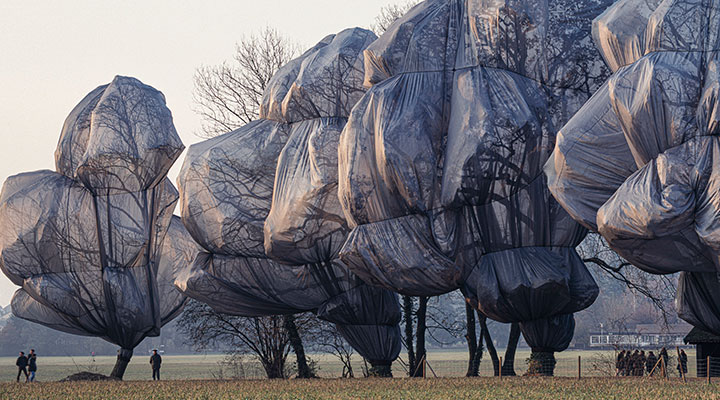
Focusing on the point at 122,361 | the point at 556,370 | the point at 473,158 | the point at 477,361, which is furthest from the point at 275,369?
the point at 556,370

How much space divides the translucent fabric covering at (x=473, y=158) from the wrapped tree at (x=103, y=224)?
8099 mm

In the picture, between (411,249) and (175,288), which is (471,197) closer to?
(411,249)

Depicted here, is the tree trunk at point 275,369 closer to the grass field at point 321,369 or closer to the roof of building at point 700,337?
the grass field at point 321,369

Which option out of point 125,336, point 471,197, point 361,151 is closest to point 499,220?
point 471,197

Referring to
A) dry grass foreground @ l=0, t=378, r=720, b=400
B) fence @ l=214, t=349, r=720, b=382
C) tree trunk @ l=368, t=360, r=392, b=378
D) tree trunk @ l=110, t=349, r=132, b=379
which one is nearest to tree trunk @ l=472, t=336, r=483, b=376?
fence @ l=214, t=349, r=720, b=382

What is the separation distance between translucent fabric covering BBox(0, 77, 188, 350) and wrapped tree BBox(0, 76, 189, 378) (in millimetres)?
27

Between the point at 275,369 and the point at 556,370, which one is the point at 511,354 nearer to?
the point at 275,369

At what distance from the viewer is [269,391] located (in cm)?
1847

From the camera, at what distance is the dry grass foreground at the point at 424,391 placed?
1546cm

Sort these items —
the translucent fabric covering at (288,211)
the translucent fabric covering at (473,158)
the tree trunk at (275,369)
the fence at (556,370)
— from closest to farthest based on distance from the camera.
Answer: the translucent fabric covering at (473,158) < the fence at (556,370) < the translucent fabric covering at (288,211) < the tree trunk at (275,369)

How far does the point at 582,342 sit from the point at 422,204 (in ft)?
278

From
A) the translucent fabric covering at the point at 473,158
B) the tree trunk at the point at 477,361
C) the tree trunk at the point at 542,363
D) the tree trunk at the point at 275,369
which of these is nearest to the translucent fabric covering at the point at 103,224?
the tree trunk at the point at 275,369

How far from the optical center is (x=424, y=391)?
17.0 meters

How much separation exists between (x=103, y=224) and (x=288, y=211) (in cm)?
652
